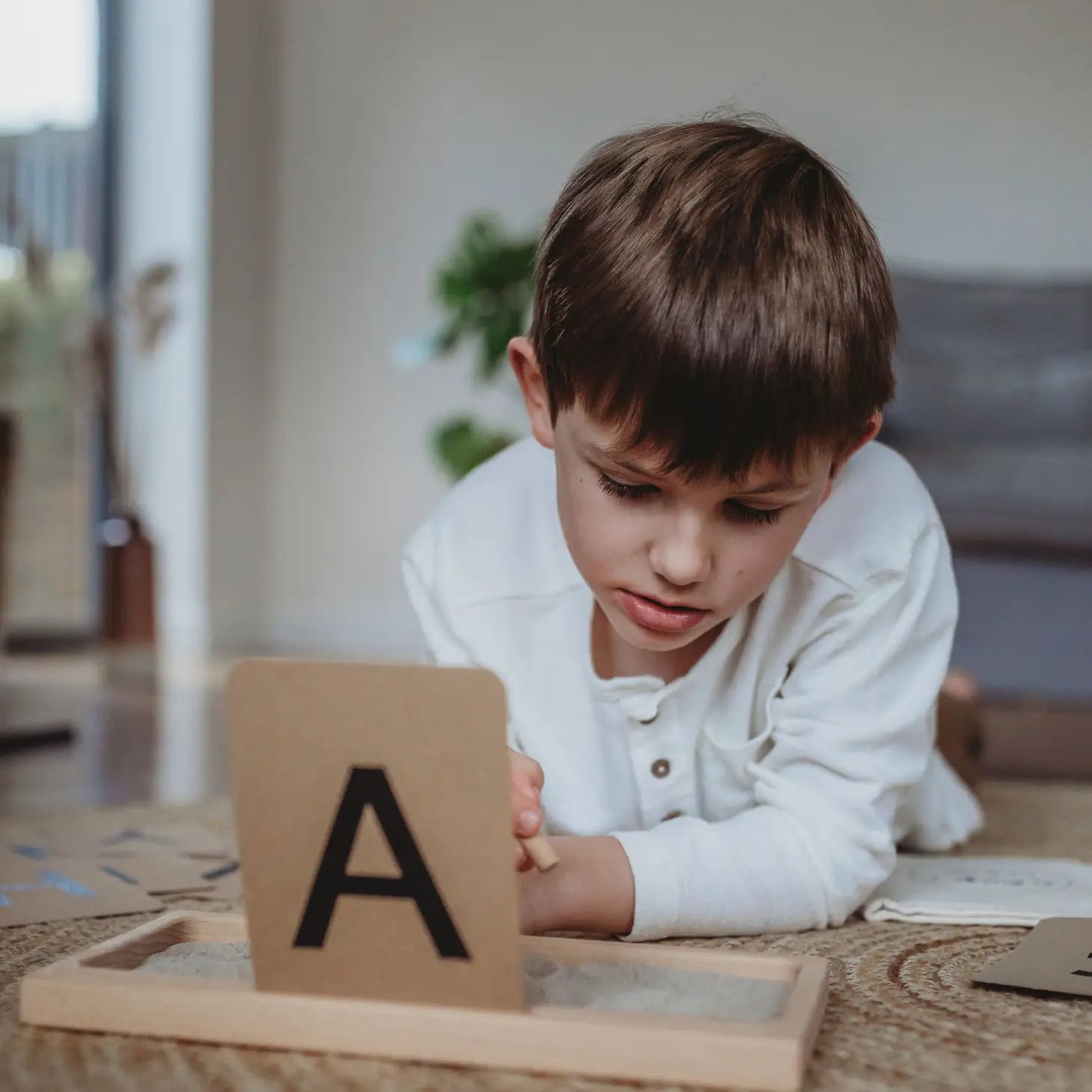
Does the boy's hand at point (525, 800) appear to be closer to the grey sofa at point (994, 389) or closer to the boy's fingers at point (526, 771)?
the boy's fingers at point (526, 771)

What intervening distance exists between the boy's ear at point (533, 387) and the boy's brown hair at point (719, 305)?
4cm

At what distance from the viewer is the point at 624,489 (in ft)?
2.45

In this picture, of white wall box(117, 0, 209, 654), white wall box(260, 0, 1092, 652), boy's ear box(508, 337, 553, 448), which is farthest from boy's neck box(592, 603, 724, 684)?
white wall box(117, 0, 209, 654)

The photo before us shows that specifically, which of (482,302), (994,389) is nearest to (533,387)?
(994,389)

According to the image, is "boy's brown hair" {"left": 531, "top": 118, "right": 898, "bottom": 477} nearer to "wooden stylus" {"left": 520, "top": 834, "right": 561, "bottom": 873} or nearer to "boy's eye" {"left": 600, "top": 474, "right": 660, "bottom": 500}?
"boy's eye" {"left": 600, "top": 474, "right": 660, "bottom": 500}

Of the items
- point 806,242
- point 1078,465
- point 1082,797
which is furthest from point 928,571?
point 1078,465

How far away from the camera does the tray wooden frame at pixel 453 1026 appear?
0.55 m

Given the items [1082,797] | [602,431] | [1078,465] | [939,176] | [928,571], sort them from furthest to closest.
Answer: [939,176]
[1078,465]
[1082,797]
[928,571]
[602,431]

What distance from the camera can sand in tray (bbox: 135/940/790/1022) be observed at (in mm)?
622

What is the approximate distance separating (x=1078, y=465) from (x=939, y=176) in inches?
43.0

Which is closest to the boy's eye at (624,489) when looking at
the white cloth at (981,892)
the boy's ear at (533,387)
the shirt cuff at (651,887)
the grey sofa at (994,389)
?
the boy's ear at (533,387)

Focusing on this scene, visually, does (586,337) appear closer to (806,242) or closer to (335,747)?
(806,242)

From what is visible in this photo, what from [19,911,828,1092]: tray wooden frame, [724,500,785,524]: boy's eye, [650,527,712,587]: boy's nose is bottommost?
[19,911,828,1092]: tray wooden frame

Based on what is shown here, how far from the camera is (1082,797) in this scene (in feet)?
5.00
